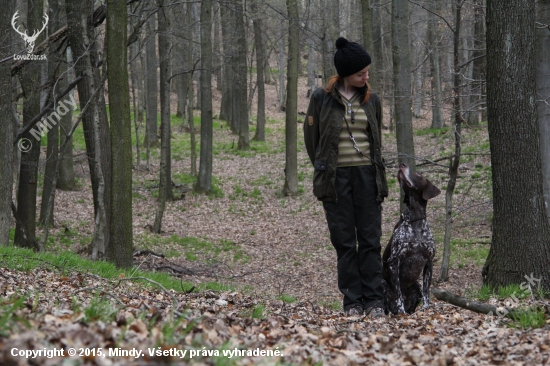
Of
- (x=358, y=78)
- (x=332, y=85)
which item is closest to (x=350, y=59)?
(x=358, y=78)

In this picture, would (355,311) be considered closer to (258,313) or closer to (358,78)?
(258,313)

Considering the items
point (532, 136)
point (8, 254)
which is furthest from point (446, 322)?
point (8, 254)

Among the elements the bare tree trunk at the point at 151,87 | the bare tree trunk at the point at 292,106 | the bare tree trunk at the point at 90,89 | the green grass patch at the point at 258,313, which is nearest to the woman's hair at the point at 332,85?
the green grass patch at the point at 258,313

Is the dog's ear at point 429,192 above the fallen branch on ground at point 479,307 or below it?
above

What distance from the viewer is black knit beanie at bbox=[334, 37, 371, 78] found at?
609 centimetres

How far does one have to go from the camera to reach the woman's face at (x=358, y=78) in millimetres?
6176

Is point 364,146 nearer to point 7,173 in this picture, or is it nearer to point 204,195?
point 7,173

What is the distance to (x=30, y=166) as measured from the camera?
527 inches

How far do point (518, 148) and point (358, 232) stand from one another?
1.91 metres

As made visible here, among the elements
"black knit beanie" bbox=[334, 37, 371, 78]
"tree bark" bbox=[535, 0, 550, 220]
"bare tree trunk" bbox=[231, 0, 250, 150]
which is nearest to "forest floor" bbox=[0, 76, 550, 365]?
"tree bark" bbox=[535, 0, 550, 220]

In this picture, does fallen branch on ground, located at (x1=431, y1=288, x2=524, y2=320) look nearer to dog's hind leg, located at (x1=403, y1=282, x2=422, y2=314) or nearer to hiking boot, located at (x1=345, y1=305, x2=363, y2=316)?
dog's hind leg, located at (x1=403, y1=282, x2=422, y2=314)

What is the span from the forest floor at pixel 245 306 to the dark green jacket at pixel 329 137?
1298 millimetres

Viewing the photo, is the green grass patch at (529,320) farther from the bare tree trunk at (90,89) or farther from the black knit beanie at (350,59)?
the bare tree trunk at (90,89)

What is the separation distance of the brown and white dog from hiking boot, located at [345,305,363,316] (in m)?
0.40
